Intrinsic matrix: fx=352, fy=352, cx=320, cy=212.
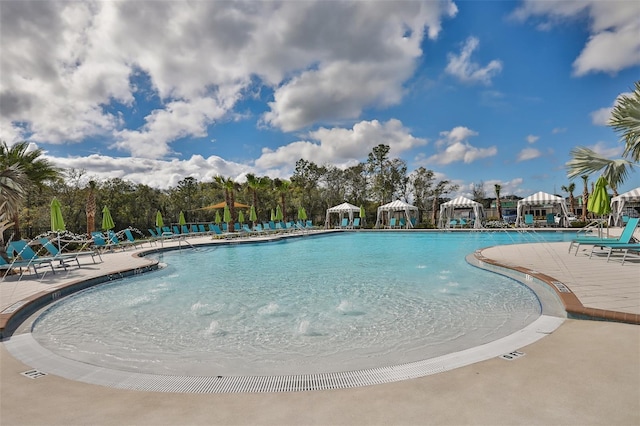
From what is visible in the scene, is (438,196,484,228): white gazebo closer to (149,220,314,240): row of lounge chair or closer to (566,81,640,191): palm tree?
(149,220,314,240): row of lounge chair

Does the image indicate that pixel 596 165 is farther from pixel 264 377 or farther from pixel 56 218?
pixel 56 218

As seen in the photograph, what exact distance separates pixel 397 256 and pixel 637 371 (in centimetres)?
892

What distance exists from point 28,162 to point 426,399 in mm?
14857

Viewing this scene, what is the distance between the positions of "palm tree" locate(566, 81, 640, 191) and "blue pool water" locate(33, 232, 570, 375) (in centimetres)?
398

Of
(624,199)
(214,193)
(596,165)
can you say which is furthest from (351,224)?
(596,165)

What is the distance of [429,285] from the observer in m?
6.60

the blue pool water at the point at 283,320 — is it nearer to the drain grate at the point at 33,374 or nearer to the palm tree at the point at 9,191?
the drain grate at the point at 33,374

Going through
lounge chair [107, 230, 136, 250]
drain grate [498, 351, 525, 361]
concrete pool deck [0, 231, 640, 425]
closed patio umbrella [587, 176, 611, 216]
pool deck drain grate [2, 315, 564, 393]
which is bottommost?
pool deck drain grate [2, 315, 564, 393]

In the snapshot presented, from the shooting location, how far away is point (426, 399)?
2178mm

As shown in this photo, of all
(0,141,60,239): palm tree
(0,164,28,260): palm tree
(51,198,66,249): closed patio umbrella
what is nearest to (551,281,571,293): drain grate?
(0,164,28,260): palm tree

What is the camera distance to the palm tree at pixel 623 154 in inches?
297

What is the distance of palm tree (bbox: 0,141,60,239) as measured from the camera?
11.8 metres

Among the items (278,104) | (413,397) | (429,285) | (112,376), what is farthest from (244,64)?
(413,397)

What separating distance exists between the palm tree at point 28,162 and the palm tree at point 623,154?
16.4m
